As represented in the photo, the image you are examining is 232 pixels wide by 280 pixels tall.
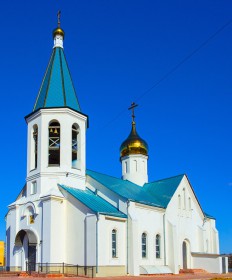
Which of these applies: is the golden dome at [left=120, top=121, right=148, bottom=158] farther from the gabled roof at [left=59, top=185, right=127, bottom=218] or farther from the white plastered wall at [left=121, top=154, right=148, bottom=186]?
the gabled roof at [left=59, top=185, right=127, bottom=218]

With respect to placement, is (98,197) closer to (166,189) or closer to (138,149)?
(166,189)

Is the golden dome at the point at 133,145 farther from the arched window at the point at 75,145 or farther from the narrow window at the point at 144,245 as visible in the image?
the narrow window at the point at 144,245

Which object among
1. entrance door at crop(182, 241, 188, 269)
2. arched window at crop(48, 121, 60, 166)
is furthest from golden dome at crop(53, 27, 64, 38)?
entrance door at crop(182, 241, 188, 269)

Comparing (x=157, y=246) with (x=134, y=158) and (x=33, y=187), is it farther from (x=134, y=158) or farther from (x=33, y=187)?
(x=134, y=158)

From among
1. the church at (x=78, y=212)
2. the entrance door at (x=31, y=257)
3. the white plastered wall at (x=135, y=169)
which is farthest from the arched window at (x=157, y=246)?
the entrance door at (x=31, y=257)

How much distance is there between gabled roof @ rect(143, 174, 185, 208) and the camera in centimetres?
2797

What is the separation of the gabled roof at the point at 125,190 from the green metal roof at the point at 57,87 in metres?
4.65

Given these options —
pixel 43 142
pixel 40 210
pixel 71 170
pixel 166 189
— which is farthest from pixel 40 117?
pixel 166 189

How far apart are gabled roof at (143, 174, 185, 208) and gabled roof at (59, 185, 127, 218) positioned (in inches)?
179

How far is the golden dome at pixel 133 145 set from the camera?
109 feet

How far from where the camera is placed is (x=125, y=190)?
26812mm

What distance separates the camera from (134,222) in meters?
23.7

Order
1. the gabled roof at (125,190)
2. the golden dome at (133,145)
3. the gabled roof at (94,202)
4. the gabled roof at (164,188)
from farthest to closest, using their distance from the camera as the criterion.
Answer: the golden dome at (133,145), the gabled roof at (164,188), the gabled roof at (125,190), the gabled roof at (94,202)

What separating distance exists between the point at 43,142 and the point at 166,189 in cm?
975
